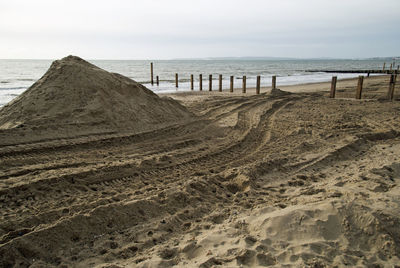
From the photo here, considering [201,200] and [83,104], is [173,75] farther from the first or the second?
[201,200]

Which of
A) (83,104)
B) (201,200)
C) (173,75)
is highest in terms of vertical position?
(173,75)

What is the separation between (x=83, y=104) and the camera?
691cm

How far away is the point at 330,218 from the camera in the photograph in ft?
9.61

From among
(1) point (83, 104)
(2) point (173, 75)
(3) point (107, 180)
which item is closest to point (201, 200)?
(3) point (107, 180)

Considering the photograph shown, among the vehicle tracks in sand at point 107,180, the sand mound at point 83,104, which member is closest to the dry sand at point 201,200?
the vehicle tracks in sand at point 107,180

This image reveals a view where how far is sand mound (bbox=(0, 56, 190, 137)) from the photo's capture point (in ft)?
21.0

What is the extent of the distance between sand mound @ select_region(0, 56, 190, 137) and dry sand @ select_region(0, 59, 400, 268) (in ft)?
1.91

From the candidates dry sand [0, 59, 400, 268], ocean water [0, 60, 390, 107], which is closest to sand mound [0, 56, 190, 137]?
dry sand [0, 59, 400, 268]

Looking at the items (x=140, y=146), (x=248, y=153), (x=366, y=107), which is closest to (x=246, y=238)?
(x=248, y=153)

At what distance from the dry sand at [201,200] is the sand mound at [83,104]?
0.58m

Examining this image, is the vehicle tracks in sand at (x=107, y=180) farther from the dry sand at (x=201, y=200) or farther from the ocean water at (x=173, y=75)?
the ocean water at (x=173, y=75)

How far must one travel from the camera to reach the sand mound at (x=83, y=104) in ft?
21.0

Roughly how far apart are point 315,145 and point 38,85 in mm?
7056

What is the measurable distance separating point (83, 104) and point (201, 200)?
4646 mm
